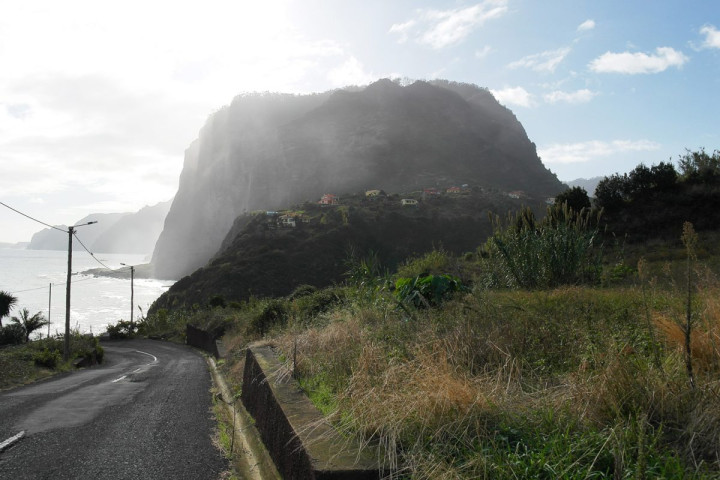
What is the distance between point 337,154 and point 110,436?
451 ft

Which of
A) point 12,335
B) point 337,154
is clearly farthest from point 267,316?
point 337,154

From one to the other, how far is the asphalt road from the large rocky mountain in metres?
108

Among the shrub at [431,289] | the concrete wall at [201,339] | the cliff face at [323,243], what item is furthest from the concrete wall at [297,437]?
the cliff face at [323,243]

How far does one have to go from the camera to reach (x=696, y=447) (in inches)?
116

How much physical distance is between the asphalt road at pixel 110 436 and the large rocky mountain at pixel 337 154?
10816cm

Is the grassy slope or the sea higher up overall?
the grassy slope

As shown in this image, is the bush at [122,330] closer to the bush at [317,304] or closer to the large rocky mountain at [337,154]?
the bush at [317,304]

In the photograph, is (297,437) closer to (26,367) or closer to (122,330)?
(26,367)

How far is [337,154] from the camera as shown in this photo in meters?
142

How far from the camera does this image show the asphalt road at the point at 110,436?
536 centimetres

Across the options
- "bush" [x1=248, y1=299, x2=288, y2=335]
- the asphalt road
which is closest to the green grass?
the asphalt road

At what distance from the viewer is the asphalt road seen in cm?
536

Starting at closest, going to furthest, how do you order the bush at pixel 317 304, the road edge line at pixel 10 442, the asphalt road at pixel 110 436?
1. the asphalt road at pixel 110 436
2. the road edge line at pixel 10 442
3. the bush at pixel 317 304

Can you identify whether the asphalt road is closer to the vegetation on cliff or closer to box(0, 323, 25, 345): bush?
the vegetation on cliff
